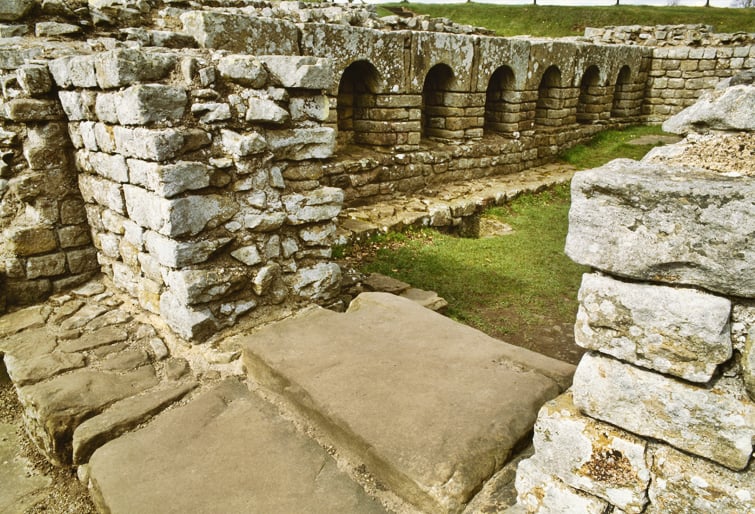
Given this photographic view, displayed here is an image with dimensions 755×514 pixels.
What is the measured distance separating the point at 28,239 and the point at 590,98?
12487mm

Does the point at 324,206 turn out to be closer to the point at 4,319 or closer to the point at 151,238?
the point at 151,238

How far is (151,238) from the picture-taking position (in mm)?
3223

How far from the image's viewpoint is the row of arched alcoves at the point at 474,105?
7715mm

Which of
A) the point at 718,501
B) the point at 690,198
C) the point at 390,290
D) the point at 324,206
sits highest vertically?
the point at 690,198

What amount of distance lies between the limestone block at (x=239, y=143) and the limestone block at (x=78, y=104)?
3.31ft

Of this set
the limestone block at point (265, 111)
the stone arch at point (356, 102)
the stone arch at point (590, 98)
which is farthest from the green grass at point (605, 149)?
the limestone block at point (265, 111)

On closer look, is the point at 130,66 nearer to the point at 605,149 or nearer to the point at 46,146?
the point at 46,146

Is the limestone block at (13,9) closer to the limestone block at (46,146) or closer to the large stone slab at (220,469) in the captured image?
the limestone block at (46,146)

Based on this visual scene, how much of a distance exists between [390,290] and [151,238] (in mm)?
2082

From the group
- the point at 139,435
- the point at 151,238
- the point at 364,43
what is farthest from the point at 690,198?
the point at 364,43

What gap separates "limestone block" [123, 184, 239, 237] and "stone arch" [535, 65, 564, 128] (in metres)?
9.19

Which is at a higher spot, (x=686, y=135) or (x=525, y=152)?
(x=686, y=135)

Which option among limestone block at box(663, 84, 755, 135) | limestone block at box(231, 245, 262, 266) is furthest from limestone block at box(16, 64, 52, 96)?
limestone block at box(663, 84, 755, 135)

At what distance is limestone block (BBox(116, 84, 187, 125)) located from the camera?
278 cm
